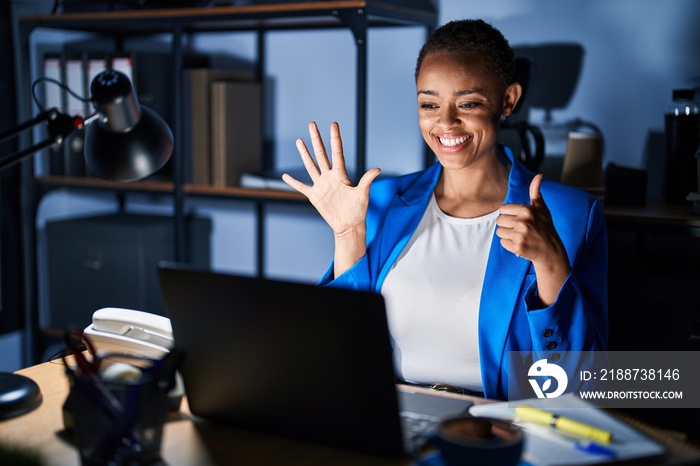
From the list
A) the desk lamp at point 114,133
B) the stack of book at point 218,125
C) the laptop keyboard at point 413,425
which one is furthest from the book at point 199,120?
the laptop keyboard at point 413,425

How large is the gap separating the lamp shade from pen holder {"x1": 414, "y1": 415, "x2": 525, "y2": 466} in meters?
0.66

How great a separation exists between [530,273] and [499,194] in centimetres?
23

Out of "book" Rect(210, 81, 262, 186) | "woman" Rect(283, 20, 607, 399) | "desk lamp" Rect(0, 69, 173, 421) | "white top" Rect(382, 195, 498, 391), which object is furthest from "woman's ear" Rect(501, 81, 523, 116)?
"book" Rect(210, 81, 262, 186)

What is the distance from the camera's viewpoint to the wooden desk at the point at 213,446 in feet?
3.04

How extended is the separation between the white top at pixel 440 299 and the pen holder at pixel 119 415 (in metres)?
0.71

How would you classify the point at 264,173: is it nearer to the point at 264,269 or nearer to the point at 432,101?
the point at 264,269

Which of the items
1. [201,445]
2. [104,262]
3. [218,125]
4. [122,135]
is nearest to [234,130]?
[218,125]

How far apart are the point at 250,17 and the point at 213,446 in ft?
5.15

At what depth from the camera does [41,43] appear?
116 inches

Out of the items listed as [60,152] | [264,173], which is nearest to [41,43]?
[60,152]

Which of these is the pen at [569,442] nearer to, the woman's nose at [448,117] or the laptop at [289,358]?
the laptop at [289,358]

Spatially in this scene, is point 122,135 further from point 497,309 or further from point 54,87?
point 54,87

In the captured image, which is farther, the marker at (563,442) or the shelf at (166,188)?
the shelf at (166,188)

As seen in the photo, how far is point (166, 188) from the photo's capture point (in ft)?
8.36
